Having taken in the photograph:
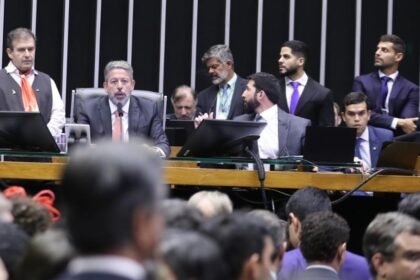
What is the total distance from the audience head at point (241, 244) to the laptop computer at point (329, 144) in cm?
544

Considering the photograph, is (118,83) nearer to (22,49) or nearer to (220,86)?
(22,49)

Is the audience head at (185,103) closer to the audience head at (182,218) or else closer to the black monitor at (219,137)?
the black monitor at (219,137)

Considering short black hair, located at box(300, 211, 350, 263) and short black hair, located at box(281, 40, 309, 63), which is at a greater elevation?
short black hair, located at box(281, 40, 309, 63)

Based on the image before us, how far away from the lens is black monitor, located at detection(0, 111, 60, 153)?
8.54 metres

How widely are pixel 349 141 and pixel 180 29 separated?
496 cm

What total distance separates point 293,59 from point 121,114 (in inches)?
94.4

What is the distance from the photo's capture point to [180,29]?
13.6 meters

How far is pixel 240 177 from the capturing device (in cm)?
888

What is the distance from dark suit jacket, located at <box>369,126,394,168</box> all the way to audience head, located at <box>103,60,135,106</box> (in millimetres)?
2045

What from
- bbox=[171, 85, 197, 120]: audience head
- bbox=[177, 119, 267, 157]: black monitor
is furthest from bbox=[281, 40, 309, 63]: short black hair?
bbox=[177, 119, 267, 157]: black monitor

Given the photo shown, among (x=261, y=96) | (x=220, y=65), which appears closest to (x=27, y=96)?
(x=261, y=96)

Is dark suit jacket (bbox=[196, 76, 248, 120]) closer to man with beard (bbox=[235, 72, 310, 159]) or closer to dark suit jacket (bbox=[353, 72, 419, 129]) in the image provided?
dark suit jacket (bbox=[353, 72, 419, 129])

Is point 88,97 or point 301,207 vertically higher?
point 88,97

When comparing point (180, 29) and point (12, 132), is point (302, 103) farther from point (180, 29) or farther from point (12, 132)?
point (12, 132)
